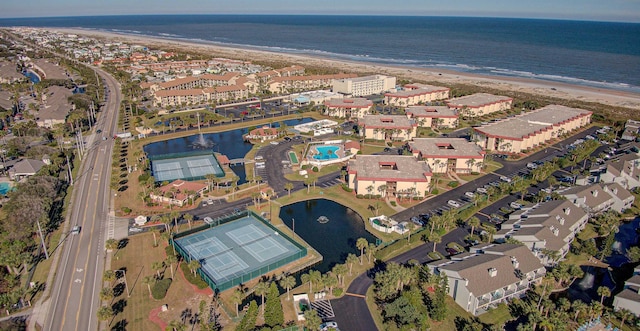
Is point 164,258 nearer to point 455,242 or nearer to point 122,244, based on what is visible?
point 122,244

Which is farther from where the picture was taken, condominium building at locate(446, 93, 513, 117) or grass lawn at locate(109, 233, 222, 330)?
condominium building at locate(446, 93, 513, 117)

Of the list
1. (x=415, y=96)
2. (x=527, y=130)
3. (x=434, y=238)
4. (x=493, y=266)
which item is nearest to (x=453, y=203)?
(x=434, y=238)

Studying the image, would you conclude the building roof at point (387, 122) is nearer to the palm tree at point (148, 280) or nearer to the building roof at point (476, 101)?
the building roof at point (476, 101)

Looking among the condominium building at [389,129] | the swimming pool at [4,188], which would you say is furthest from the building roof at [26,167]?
the condominium building at [389,129]

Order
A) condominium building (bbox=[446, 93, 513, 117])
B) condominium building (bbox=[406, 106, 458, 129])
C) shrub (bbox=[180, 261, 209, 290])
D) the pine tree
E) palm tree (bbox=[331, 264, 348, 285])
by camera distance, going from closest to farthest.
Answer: the pine tree < palm tree (bbox=[331, 264, 348, 285]) < shrub (bbox=[180, 261, 209, 290]) < condominium building (bbox=[406, 106, 458, 129]) < condominium building (bbox=[446, 93, 513, 117])

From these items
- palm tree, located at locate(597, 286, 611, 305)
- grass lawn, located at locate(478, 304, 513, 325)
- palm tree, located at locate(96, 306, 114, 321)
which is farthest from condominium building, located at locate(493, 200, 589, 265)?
palm tree, located at locate(96, 306, 114, 321)

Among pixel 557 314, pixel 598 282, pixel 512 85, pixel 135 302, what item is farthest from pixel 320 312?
pixel 512 85

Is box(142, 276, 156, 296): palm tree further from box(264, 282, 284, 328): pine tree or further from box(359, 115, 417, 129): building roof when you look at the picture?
box(359, 115, 417, 129): building roof
